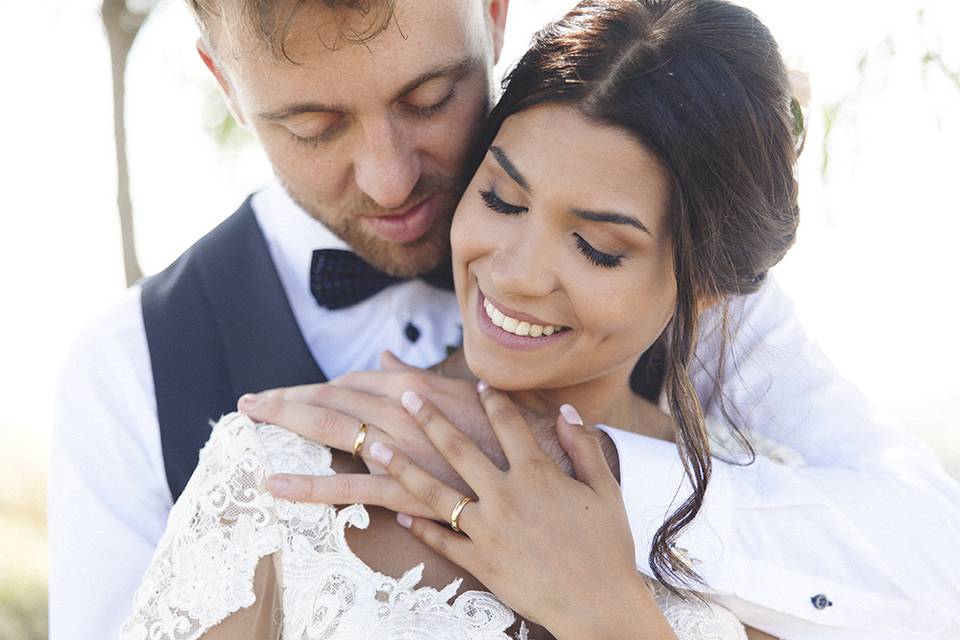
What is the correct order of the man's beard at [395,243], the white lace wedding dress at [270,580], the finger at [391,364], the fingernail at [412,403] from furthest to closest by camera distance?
1. the man's beard at [395,243]
2. the finger at [391,364]
3. the fingernail at [412,403]
4. the white lace wedding dress at [270,580]

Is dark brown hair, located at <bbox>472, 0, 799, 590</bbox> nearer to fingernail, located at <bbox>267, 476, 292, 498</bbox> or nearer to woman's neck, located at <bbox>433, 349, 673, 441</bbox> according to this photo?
woman's neck, located at <bbox>433, 349, 673, 441</bbox>

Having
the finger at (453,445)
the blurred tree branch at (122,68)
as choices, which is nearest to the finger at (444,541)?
the finger at (453,445)

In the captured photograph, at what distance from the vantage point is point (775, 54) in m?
2.37

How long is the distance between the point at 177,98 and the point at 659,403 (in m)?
3.09

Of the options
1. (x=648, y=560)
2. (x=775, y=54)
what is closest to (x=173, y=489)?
(x=648, y=560)

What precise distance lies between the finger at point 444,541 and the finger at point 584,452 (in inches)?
11.7

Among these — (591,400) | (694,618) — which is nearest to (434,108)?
(591,400)

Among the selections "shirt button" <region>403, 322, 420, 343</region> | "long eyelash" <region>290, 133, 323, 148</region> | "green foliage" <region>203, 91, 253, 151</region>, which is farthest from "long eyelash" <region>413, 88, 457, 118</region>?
"green foliage" <region>203, 91, 253, 151</region>

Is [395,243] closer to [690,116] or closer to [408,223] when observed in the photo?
[408,223]

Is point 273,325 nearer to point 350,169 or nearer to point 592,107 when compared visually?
point 350,169

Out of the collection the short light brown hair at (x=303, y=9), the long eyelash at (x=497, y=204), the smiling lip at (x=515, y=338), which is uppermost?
the short light brown hair at (x=303, y=9)

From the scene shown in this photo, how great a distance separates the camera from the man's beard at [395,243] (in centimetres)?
266

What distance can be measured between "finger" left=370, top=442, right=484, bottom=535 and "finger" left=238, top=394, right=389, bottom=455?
8 centimetres

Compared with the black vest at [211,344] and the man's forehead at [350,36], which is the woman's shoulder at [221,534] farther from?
the man's forehead at [350,36]
